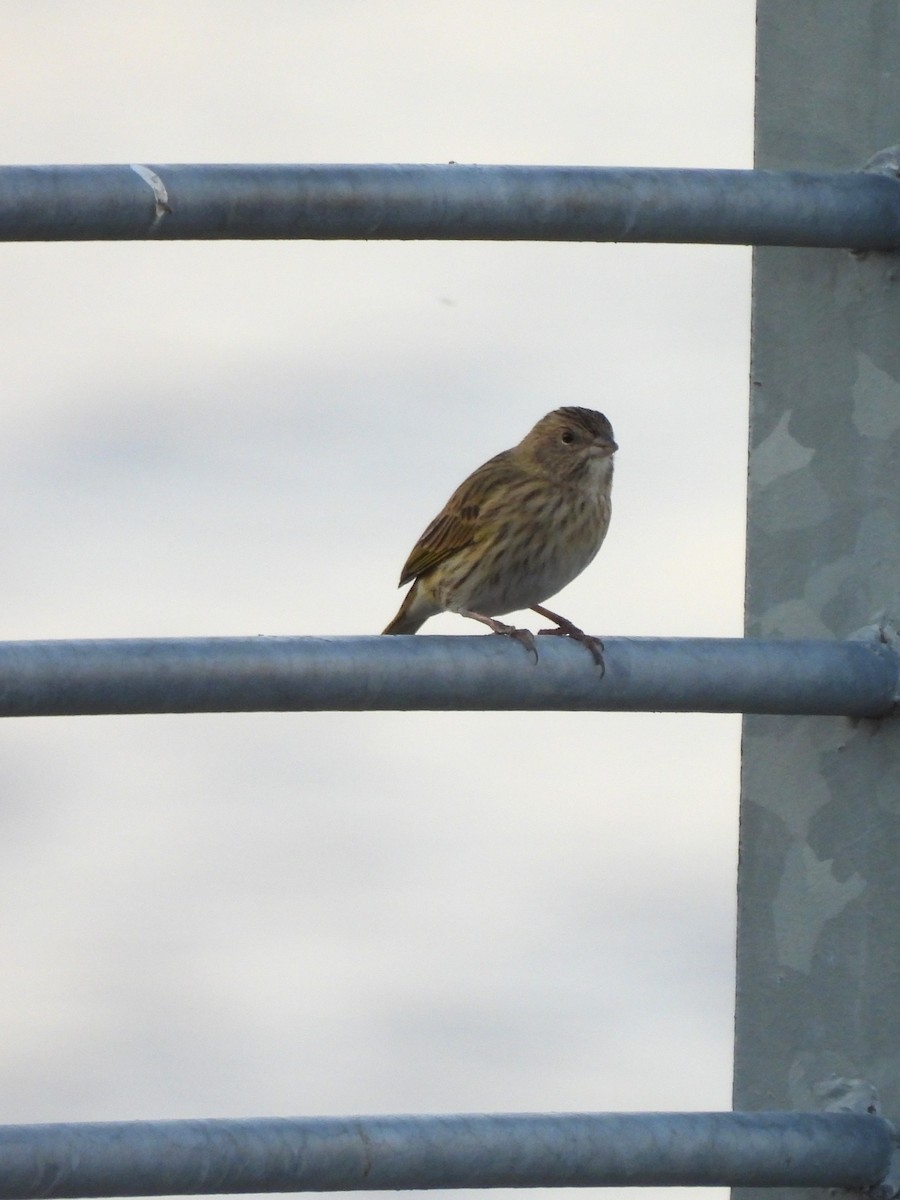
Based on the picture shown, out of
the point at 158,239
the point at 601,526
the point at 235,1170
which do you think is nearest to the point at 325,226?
the point at 158,239

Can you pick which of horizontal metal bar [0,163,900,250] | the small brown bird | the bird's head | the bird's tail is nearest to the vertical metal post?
horizontal metal bar [0,163,900,250]

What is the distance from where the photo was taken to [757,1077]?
Result: 8.02 feet

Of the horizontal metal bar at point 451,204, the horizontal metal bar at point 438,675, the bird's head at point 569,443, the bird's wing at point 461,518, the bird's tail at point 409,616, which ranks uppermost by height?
the horizontal metal bar at point 451,204

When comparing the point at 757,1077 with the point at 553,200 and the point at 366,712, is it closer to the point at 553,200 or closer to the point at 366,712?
the point at 366,712

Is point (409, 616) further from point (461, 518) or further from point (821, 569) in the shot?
point (821, 569)

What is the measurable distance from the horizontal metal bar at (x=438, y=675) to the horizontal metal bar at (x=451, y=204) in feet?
1.29

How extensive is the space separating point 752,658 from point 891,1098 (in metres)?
0.51

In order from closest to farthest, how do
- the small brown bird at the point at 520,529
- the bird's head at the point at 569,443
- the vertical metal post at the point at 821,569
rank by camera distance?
the vertical metal post at the point at 821,569, the small brown bird at the point at 520,529, the bird's head at the point at 569,443

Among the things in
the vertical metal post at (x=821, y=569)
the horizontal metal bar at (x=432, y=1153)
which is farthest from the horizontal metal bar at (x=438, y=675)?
the horizontal metal bar at (x=432, y=1153)

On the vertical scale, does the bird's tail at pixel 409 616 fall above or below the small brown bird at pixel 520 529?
below

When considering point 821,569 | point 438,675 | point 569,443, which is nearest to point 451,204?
point 438,675

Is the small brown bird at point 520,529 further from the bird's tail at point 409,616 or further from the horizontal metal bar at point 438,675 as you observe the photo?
the horizontal metal bar at point 438,675

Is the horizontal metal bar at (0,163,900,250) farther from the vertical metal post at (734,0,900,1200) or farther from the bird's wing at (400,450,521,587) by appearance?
the bird's wing at (400,450,521,587)

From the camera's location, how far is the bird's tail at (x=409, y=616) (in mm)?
6324
